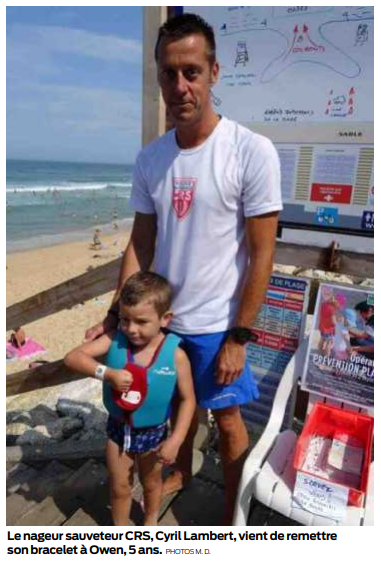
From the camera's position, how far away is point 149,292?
194 cm

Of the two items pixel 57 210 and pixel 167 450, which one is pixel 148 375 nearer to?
pixel 167 450

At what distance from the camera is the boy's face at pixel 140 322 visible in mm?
1931

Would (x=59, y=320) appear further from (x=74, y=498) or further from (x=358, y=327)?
(x=358, y=327)

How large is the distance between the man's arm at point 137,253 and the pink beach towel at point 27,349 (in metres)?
6.09

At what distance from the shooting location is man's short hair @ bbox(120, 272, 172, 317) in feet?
6.34

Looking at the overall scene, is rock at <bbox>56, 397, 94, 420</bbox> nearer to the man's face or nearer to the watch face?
the watch face

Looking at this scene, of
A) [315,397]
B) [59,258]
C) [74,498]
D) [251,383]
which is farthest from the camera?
[59,258]

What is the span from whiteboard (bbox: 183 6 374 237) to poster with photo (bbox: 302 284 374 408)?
385 mm

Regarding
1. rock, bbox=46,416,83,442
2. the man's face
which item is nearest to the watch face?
the man's face

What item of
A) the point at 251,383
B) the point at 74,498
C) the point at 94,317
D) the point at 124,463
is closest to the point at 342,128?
the point at 251,383

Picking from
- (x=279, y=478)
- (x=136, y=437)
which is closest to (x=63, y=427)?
(x=136, y=437)

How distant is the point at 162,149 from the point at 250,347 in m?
1.34

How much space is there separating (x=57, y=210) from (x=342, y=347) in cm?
2569

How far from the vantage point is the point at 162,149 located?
6.82 ft
